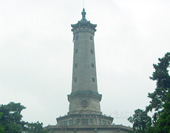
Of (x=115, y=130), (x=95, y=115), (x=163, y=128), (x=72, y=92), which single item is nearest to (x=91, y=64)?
(x=72, y=92)

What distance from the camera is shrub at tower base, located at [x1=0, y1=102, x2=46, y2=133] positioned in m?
38.1

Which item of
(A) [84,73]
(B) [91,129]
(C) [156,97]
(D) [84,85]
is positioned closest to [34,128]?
(B) [91,129]

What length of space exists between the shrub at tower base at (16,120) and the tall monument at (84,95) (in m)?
10.5

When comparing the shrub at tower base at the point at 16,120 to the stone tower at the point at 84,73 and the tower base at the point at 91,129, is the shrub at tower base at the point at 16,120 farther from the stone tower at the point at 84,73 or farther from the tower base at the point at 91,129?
the stone tower at the point at 84,73

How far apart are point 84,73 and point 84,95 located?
5111 millimetres

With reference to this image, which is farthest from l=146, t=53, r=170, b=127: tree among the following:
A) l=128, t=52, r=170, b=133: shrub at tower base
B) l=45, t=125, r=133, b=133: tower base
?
l=45, t=125, r=133, b=133: tower base

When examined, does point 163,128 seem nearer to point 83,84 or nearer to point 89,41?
point 83,84

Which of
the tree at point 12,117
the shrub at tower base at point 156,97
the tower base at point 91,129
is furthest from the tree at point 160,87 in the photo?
the tree at point 12,117

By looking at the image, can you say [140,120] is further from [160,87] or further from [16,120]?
[16,120]

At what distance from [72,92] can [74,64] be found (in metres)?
6.65

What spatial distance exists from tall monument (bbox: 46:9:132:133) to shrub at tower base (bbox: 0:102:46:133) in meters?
10.5

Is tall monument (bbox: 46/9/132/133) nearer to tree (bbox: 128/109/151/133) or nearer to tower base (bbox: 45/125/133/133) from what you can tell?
tower base (bbox: 45/125/133/133)

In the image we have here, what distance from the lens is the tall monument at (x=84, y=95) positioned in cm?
5034

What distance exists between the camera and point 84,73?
2319 inches
